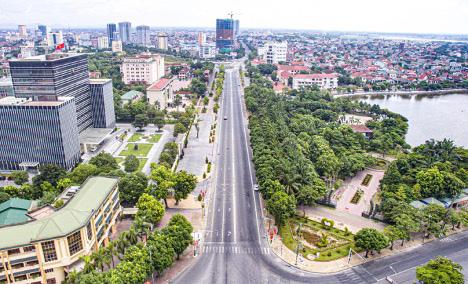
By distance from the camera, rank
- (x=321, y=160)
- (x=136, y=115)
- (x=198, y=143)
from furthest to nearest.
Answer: (x=136, y=115) < (x=198, y=143) < (x=321, y=160)

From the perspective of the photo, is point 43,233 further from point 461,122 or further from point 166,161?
point 461,122

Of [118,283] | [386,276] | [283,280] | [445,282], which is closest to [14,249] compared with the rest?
[118,283]

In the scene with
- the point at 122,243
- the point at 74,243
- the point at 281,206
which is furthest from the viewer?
the point at 281,206

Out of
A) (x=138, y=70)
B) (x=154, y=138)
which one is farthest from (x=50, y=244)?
(x=138, y=70)

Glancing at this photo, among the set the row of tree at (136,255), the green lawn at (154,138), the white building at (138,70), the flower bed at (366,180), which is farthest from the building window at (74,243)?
the white building at (138,70)

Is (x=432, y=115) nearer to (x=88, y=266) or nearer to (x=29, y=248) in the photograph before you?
(x=88, y=266)

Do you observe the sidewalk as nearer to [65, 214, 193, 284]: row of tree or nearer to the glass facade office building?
[65, 214, 193, 284]: row of tree
